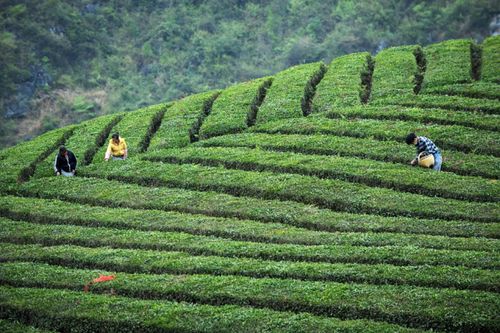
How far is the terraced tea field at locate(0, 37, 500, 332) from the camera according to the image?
1738 centimetres

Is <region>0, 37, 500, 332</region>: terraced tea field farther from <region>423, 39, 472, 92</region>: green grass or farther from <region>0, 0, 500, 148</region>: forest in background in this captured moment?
<region>0, 0, 500, 148</region>: forest in background

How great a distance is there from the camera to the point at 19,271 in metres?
20.5

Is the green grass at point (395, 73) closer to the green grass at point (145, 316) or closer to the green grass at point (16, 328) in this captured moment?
the green grass at point (145, 316)

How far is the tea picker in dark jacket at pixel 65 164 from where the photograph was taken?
2844 cm

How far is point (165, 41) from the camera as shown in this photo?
77.4 meters

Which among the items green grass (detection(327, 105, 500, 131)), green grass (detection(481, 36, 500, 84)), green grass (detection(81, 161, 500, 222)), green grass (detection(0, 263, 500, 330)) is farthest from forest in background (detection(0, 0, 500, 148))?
green grass (detection(0, 263, 500, 330))

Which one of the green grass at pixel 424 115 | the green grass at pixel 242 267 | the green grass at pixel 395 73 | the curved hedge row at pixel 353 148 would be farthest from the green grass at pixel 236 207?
the green grass at pixel 395 73

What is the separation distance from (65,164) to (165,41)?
→ 166 feet

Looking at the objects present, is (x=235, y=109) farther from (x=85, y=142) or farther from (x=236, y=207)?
(x=236, y=207)

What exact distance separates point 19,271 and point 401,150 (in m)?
13.9

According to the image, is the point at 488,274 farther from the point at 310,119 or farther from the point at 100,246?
the point at 310,119

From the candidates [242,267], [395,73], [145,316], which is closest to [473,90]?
[395,73]

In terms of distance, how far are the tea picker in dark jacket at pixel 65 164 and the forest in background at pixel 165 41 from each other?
37.8 m

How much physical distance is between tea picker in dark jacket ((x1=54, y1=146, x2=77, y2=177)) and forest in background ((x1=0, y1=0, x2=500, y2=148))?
3779 cm
